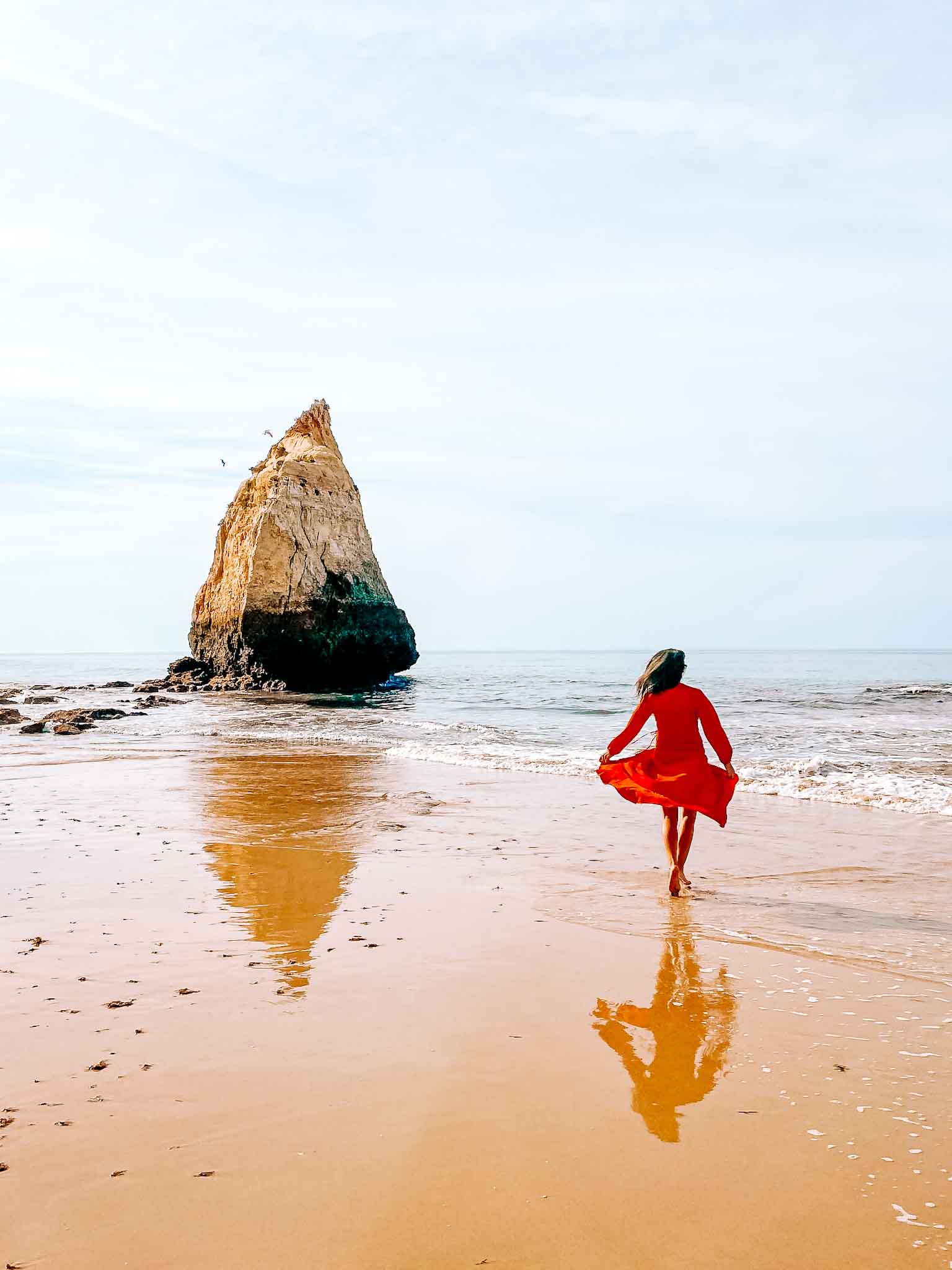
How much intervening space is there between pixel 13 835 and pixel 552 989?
20.2 ft

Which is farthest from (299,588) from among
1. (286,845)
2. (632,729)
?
(632,729)

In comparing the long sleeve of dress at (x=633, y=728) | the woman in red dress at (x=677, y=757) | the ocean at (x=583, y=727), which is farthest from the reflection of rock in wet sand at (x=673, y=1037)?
the ocean at (x=583, y=727)

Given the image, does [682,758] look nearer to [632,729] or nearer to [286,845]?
[632,729]

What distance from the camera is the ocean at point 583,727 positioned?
11641 mm

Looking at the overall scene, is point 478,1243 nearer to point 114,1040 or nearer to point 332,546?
point 114,1040

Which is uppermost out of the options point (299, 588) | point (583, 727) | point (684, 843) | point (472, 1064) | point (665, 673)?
point (299, 588)

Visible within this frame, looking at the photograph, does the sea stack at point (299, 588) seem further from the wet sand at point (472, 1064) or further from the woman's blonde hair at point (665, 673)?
the woman's blonde hair at point (665, 673)

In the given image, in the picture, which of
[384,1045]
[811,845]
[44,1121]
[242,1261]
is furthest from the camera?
[811,845]

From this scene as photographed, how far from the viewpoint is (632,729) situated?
670cm

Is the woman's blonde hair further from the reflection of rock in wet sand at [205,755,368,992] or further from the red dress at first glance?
the reflection of rock in wet sand at [205,755,368,992]

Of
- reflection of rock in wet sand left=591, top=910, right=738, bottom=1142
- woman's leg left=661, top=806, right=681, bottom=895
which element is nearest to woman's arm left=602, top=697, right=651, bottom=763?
woman's leg left=661, top=806, right=681, bottom=895

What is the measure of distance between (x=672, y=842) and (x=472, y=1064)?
11.1ft

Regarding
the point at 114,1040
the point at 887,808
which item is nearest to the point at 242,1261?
the point at 114,1040

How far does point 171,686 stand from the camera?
36.3 m
